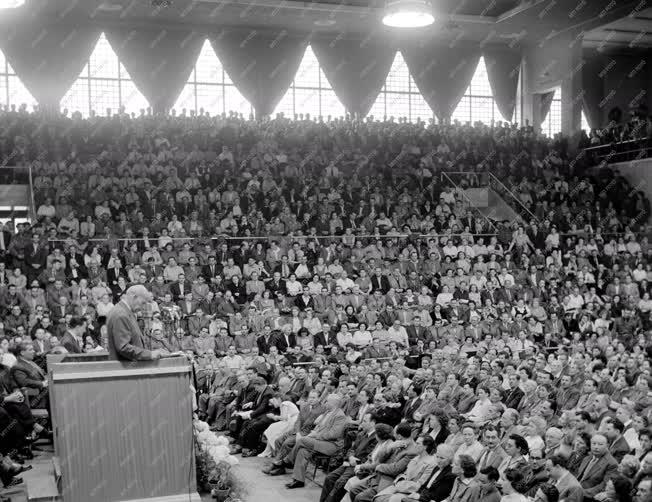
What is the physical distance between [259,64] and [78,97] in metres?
5.08

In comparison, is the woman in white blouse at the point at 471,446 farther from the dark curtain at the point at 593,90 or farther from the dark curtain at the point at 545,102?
the dark curtain at the point at 593,90

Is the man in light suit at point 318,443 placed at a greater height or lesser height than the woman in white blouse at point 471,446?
lesser

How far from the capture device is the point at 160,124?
67.1ft

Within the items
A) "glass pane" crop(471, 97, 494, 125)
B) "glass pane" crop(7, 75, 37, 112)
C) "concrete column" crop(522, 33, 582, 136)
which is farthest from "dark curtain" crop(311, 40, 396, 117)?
"glass pane" crop(7, 75, 37, 112)

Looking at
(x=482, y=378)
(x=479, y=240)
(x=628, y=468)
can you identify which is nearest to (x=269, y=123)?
(x=479, y=240)

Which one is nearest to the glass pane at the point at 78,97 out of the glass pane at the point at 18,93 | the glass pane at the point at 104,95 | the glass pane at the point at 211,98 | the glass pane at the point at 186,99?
the glass pane at the point at 104,95

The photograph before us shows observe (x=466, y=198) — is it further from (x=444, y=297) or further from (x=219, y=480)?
(x=219, y=480)

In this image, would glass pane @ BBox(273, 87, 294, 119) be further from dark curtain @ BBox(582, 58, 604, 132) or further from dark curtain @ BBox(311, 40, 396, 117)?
dark curtain @ BBox(582, 58, 604, 132)

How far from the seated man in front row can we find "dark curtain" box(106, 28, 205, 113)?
1454 cm

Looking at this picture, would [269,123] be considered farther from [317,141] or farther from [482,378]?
[482,378]

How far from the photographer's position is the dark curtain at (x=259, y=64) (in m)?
23.9

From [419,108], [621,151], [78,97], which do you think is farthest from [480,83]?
[78,97]

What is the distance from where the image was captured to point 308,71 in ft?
82.7

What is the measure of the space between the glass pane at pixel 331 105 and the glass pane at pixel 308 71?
0.42 metres
